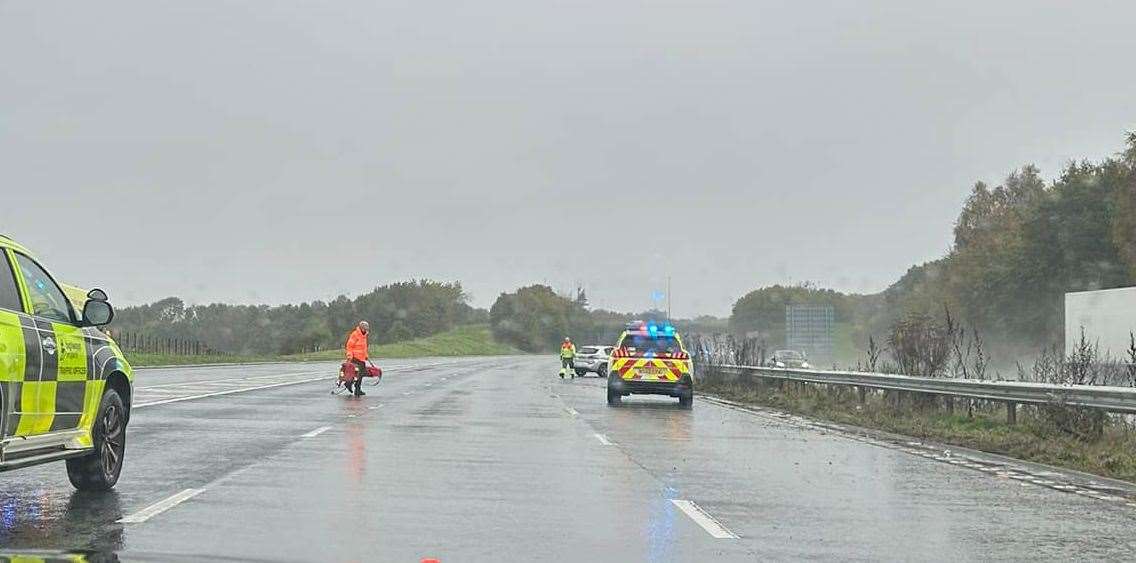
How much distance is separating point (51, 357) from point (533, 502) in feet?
13.2

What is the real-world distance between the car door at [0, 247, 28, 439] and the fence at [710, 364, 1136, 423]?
13.5 m

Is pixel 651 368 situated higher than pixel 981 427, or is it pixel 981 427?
pixel 651 368

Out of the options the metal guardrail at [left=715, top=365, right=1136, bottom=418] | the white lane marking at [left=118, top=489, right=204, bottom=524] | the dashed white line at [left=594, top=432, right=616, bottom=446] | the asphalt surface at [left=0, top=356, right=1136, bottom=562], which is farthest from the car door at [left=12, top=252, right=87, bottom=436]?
the metal guardrail at [left=715, top=365, right=1136, bottom=418]

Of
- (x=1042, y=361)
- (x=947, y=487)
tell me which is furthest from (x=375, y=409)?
(x=947, y=487)

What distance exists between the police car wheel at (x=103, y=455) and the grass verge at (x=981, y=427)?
1058cm

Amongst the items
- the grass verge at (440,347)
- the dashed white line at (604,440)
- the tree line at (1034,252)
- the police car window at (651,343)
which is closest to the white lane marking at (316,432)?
the dashed white line at (604,440)

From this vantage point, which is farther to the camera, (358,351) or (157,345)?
(157,345)

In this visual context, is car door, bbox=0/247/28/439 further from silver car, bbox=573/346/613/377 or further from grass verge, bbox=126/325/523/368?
silver car, bbox=573/346/613/377

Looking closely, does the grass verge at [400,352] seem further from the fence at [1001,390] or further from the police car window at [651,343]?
the fence at [1001,390]

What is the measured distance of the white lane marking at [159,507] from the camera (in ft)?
29.4

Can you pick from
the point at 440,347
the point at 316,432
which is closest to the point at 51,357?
the point at 316,432

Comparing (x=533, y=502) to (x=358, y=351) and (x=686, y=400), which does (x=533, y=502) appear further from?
(x=358, y=351)

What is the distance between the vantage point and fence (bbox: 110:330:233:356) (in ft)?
240

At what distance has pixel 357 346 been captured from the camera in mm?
29891
